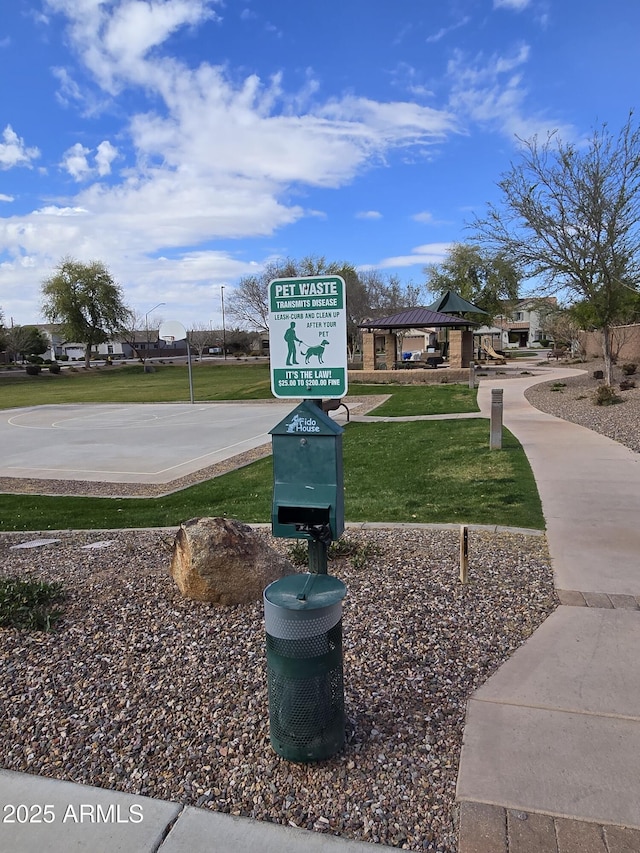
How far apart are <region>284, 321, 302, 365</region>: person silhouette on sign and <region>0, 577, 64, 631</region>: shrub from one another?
254 centimetres

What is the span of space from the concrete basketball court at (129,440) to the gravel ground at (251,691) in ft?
23.1

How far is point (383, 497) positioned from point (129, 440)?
9.75 m

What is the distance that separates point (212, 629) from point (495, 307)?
58205 millimetres

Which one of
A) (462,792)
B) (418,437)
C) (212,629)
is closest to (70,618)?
(212,629)

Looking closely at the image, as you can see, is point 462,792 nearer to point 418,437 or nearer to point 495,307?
point 418,437

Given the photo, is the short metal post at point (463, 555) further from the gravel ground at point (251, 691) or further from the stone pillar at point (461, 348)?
the stone pillar at point (461, 348)

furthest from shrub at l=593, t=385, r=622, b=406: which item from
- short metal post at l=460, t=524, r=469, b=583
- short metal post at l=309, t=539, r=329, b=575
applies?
short metal post at l=309, t=539, r=329, b=575

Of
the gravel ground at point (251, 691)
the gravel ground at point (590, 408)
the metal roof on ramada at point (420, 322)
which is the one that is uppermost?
the metal roof on ramada at point (420, 322)

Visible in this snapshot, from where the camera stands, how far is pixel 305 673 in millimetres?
2875

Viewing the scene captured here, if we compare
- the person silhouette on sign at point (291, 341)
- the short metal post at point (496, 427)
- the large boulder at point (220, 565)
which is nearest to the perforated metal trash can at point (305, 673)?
the person silhouette on sign at point (291, 341)

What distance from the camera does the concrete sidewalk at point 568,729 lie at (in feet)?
8.33

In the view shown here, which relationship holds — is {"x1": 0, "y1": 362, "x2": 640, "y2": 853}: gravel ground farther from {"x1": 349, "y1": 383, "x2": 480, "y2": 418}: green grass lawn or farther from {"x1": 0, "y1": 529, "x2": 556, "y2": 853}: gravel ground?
{"x1": 349, "y1": 383, "x2": 480, "y2": 418}: green grass lawn

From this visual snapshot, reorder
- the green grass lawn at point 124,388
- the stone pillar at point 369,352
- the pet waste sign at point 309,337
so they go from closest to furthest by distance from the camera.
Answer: the pet waste sign at point 309,337 < the green grass lawn at point 124,388 < the stone pillar at point 369,352

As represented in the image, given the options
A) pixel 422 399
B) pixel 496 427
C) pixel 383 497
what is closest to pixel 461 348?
pixel 422 399
